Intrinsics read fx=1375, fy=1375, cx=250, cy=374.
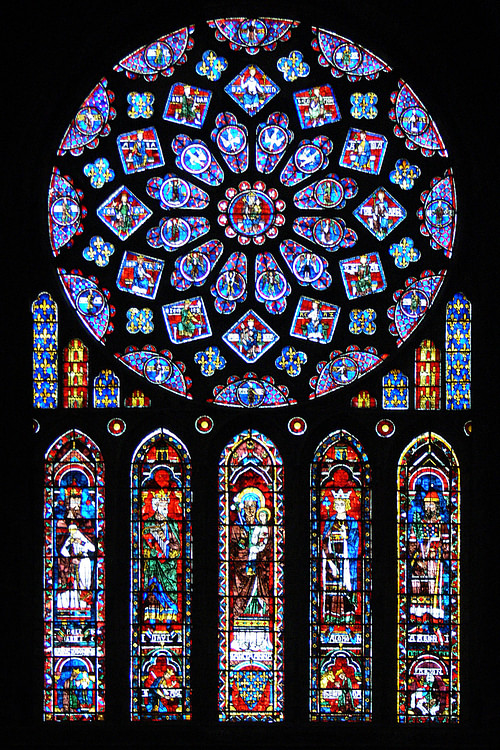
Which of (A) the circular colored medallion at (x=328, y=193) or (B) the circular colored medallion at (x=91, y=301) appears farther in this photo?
(A) the circular colored medallion at (x=328, y=193)

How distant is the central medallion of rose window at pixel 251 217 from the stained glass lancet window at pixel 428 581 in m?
2.62

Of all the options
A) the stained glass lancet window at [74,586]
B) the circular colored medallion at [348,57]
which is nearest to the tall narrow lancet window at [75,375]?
the stained glass lancet window at [74,586]

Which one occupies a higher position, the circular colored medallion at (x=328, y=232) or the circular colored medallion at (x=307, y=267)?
the circular colored medallion at (x=328, y=232)

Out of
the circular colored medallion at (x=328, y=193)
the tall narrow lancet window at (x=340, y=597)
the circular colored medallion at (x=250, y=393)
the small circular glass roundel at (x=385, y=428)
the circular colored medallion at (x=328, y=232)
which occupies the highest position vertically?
the circular colored medallion at (x=328, y=193)

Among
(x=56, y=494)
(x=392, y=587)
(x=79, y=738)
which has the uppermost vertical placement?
(x=56, y=494)

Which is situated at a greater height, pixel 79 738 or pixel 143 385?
pixel 143 385

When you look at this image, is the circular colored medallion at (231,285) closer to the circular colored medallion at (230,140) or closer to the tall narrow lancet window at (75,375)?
the circular colored medallion at (230,140)

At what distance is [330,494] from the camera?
44.6ft

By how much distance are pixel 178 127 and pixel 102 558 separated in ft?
14.5

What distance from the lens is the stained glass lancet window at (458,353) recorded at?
1363 centimetres

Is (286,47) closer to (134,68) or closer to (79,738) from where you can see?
(134,68)

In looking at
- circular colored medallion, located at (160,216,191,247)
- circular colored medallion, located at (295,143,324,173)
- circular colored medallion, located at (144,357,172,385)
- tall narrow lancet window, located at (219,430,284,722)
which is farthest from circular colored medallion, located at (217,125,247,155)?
tall narrow lancet window, located at (219,430,284,722)

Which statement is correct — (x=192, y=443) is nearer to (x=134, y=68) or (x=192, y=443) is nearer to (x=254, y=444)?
(x=254, y=444)
